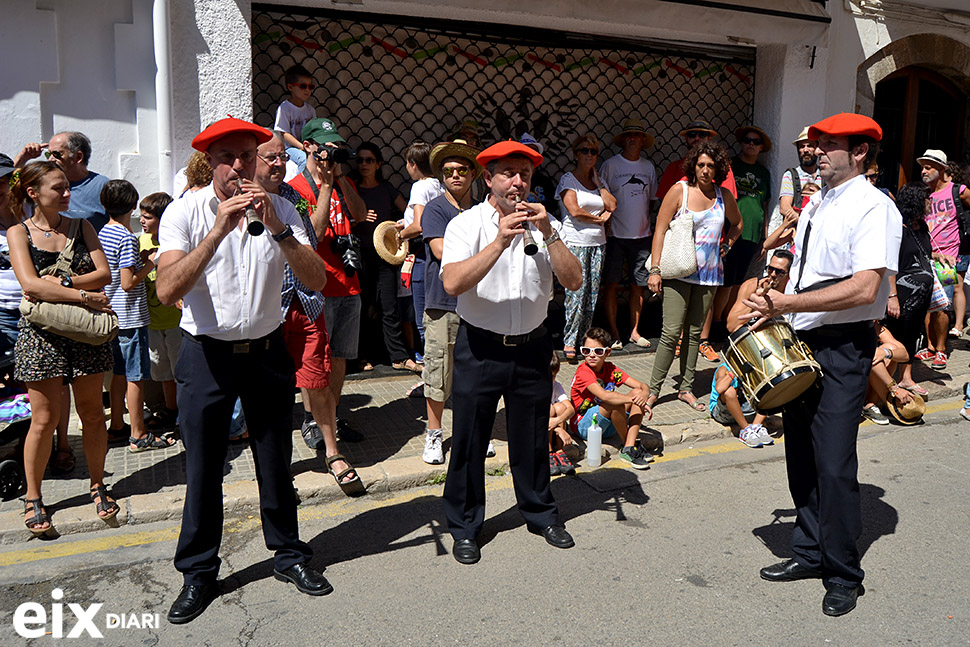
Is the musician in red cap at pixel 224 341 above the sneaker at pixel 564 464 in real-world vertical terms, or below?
above

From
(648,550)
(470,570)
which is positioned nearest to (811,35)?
(648,550)

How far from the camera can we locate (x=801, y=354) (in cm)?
384

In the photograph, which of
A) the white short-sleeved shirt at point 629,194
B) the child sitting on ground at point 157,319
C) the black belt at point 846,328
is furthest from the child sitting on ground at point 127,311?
the white short-sleeved shirt at point 629,194

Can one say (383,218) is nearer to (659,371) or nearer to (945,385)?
(659,371)

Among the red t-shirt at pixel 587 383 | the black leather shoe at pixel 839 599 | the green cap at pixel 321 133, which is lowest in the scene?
the black leather shoe at pixel 839 599

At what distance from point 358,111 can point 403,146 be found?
1.92 ft

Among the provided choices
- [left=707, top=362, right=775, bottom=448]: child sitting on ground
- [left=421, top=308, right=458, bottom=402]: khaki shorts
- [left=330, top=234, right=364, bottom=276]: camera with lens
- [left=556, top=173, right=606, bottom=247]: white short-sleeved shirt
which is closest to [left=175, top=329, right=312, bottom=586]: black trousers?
[left=421, top=308, right=458, bottom=402]: khaki shorts

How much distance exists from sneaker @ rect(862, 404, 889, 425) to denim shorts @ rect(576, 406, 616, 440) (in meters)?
2.28

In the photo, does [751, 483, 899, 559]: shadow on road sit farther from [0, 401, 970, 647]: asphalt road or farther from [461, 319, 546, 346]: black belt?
[461, 319, 546, 346]: black belt

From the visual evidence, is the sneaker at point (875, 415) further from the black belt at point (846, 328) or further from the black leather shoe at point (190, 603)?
the black leather shoe at point (190, 603)

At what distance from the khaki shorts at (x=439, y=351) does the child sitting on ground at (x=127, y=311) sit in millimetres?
1753

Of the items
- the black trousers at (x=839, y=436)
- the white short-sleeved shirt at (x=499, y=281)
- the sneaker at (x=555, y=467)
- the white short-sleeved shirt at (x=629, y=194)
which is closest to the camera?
the black trousers at (x=839, y=436)

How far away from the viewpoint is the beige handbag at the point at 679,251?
6426mm

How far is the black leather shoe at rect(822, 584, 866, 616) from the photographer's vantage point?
12.1ft
